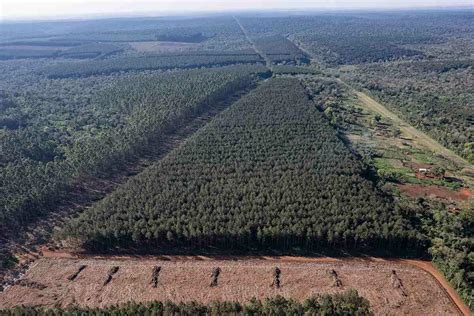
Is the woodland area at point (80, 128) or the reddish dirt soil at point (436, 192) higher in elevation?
the woodland area at point (80, 128)

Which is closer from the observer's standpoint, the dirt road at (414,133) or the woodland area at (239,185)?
the woodland area at (239,185)

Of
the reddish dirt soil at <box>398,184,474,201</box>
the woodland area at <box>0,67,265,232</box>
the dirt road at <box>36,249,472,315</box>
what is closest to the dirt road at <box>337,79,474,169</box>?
the reddish dirt soil at <box>398,184,474,201</box>

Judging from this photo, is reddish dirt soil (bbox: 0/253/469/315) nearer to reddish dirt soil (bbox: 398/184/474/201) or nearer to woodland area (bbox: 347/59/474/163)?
reddish dirt soil (bbox: 398/184/474/201)

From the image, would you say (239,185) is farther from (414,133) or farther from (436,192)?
(414,133)

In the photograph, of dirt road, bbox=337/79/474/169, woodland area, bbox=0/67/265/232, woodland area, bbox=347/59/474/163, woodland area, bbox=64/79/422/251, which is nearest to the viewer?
woodland area, bbox=64/79/422/251

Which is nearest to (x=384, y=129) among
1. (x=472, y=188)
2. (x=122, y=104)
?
(x=472, y=188)

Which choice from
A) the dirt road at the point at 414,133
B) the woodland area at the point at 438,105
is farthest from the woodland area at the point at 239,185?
the dirt road at the point at 414,133

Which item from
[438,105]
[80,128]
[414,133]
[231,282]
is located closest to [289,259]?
[231,282]

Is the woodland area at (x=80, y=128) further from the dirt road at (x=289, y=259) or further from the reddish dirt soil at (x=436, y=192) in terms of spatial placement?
the reddish dirt soil at (x=436, y=192)
